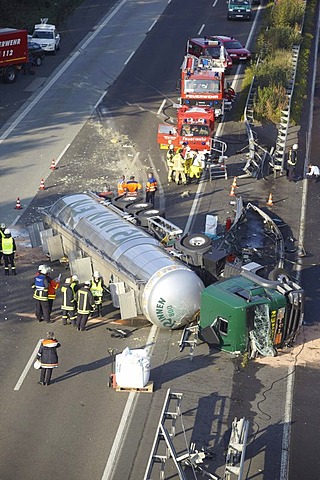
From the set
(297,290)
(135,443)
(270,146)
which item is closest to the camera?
(135,443)

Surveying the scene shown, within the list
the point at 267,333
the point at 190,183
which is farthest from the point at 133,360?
the point at 190,183

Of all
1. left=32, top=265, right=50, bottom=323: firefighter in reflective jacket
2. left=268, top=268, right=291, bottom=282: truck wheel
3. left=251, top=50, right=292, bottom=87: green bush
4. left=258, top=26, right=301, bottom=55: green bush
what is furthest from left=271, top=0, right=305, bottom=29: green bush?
left=32, top=265, right=50, bottom=323: firefighter in reflective jacket

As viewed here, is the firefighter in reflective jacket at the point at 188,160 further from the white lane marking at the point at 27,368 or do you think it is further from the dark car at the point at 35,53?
the dark car at the point at 35,53

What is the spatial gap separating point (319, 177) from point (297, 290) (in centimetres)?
Answer: 1411

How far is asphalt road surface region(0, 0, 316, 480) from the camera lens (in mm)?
18938

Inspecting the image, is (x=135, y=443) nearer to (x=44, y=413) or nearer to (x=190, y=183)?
(x=44, y=413)

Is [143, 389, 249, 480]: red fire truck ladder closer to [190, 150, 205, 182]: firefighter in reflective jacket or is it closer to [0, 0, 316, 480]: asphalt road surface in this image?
[0, 0, 316, 480]: asphalt road surface

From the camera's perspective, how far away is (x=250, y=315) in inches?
865

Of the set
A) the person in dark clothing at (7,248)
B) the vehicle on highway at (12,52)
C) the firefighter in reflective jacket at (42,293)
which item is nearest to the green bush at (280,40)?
the vehicle on highway at (12,52)

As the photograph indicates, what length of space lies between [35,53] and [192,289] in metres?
29.2

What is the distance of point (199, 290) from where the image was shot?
904 inches

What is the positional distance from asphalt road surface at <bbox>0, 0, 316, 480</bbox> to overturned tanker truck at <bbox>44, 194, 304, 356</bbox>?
2.49ft

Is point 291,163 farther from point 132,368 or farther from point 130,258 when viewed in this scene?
point 132,368

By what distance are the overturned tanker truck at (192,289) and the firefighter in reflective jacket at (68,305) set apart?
1271mm
